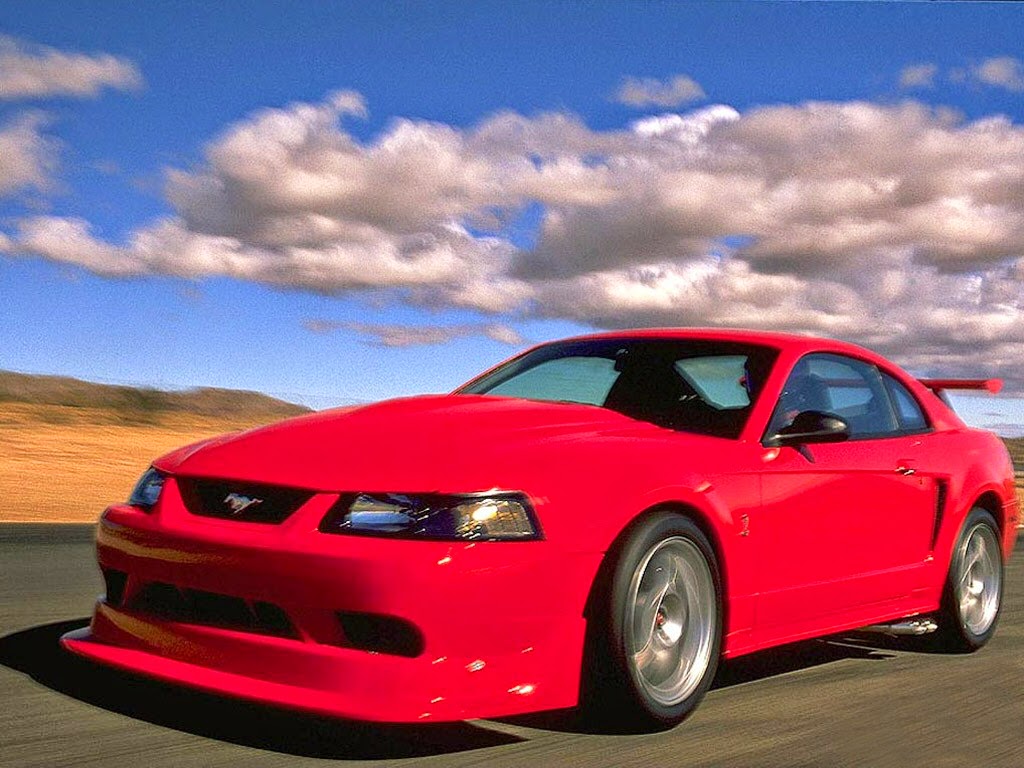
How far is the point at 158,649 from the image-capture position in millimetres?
4387

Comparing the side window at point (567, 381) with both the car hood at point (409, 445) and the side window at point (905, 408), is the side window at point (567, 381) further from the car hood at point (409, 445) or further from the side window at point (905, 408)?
the side window at point (905, 408)

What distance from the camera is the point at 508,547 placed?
13.8ft

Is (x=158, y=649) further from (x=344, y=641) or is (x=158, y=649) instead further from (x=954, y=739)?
(x=954, y=739)

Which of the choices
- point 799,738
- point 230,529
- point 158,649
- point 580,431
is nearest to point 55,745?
point 158,649

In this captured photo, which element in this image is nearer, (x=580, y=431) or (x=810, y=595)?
(x=580, y=431)

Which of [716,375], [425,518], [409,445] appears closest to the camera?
[425,518]

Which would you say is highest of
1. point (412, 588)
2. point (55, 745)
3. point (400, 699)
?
point (412, 588)

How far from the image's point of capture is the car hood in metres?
4.29

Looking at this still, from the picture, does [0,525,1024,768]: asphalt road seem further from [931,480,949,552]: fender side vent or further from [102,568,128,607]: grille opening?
[931,480,949,552]: fender side vent

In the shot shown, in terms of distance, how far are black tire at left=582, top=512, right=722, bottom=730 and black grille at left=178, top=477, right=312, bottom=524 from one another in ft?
3.53

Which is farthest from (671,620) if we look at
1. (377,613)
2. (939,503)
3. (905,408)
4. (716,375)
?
(905,408)

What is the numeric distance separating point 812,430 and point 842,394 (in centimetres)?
107

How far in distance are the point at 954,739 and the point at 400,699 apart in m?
2.16

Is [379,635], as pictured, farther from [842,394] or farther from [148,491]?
[842,394]
